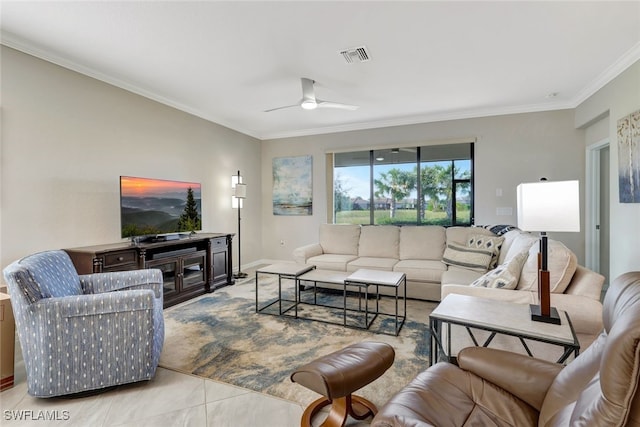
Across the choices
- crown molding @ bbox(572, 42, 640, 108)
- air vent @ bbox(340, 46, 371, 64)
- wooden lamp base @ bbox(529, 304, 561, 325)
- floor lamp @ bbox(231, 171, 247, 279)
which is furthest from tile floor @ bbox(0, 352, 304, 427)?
crown molding @ bbox(572, 42, 640, 108)

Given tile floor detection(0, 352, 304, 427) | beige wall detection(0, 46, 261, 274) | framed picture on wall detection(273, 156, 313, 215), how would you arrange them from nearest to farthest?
tile floor detection(0, 352, 304, 427), beige wall detection(0, 46, 261, 274), framed picture on wall detection(273, 156, 313, 215)

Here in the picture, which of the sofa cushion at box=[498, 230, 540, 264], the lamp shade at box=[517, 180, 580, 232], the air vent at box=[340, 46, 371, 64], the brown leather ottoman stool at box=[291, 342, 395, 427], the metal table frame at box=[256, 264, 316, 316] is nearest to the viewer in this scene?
the brown leather ottoman stool at box=[291, 342, 395, 427]

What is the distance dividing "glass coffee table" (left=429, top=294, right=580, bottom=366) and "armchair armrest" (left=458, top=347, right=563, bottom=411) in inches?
9.0

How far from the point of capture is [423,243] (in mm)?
4199

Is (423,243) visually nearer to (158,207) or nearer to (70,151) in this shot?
(158,207)

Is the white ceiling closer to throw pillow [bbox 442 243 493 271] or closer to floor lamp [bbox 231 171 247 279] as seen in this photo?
floor lamp [bbox 231 171 247 279]

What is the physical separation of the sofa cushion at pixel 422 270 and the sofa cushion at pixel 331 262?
2.25 feet

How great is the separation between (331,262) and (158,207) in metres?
2.38

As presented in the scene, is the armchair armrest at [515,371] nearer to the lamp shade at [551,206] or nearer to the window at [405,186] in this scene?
the lamp shade at [551,206]

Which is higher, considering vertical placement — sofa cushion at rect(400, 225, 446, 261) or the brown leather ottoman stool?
sofa cushion at rect(400, 225, 446, 261)

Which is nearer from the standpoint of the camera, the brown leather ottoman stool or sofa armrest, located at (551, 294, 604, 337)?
the brown leather ottoman stool

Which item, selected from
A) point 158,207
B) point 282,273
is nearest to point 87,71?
point 158,207

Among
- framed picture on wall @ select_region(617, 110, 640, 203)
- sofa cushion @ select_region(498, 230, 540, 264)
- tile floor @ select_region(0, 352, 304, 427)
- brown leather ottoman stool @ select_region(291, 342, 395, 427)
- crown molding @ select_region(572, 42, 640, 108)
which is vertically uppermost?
crown molding @ select_region(572, 42, 640, 108)

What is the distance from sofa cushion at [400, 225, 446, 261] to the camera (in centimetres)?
413
